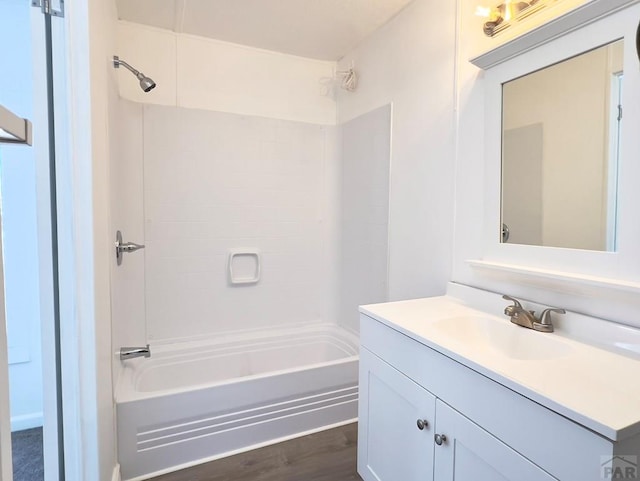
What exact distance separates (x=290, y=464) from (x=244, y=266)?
135 cm

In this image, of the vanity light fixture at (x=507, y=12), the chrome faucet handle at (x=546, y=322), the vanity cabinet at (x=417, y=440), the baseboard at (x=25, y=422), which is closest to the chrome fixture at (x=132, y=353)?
the baseboard at (x=25, y=422)

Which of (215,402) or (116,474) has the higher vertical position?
(215,402)

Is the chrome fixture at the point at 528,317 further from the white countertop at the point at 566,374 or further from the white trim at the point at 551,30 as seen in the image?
the white trim at the point at 551,30

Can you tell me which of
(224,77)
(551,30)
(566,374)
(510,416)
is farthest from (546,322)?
(224,77)

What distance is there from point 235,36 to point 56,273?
2.01 m

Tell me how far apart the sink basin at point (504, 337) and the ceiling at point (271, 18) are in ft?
5.97

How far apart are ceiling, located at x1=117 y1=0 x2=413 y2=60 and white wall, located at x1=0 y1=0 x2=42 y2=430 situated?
973 mm

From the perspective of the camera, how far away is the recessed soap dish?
8.40ft

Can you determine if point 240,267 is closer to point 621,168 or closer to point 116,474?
point 116,474

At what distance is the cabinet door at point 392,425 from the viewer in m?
1.14

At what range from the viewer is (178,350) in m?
2.32

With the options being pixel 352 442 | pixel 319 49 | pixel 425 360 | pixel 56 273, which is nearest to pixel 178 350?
pixel 352 442

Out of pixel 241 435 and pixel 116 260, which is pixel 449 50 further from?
pixel 241 435

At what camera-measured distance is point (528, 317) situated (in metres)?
1.24
